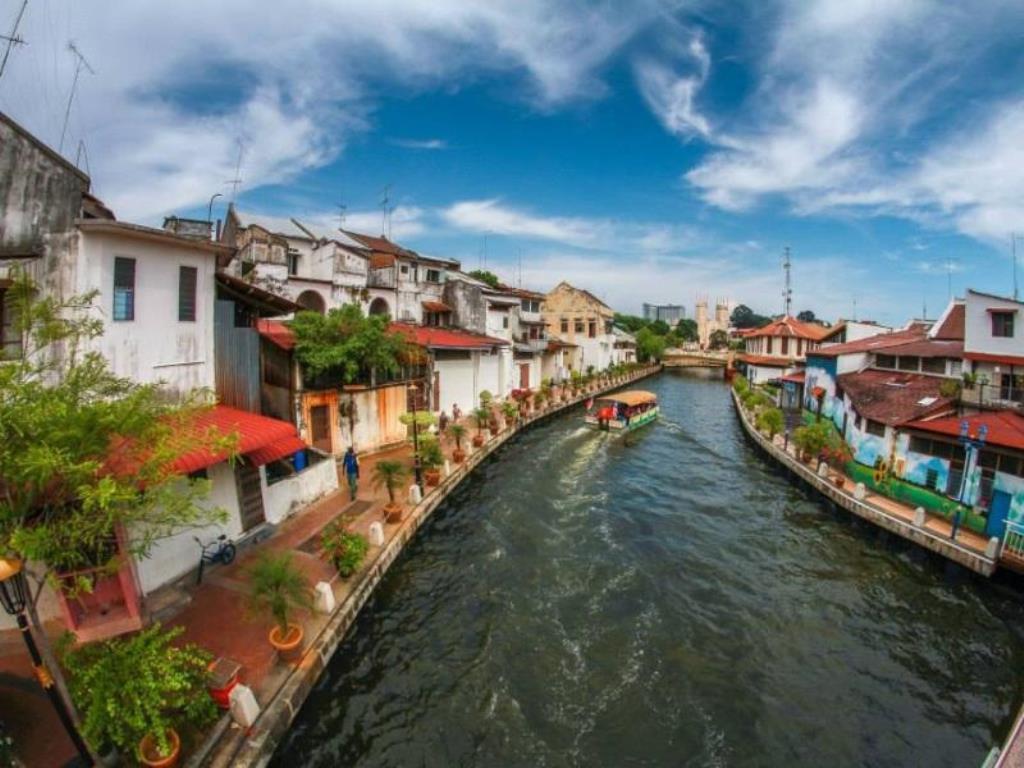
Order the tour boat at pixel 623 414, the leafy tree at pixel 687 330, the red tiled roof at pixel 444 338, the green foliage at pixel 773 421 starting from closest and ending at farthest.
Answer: the red tiled roof at pixel 444 338
the green foliage at pixel 773 421
the tour boat at pixel 623 414
the leafy tree at pixel 687 330

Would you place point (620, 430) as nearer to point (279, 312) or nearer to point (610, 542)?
point (610, 542)

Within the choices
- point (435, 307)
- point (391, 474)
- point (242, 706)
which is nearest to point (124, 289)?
point (391, 474)

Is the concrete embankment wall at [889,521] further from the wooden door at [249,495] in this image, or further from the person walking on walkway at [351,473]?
the wooden door at [249,495]

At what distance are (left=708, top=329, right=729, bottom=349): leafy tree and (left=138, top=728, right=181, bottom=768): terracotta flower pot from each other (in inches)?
4556

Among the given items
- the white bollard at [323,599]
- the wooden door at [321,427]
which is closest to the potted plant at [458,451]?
the wooden door at [321,427]

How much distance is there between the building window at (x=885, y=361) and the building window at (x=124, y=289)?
1275 inches

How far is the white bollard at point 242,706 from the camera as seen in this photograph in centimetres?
754

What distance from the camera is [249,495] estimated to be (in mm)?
13258

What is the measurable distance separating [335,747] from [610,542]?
10586 mm

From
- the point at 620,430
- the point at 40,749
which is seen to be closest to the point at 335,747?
the point at 40,749

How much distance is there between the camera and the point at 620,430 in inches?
1275

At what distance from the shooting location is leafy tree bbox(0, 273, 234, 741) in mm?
5324

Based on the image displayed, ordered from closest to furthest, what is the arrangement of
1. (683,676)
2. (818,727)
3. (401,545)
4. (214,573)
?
(818,727)
(683,676)
(214,573)
(401,545)

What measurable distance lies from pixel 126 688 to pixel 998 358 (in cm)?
2645
